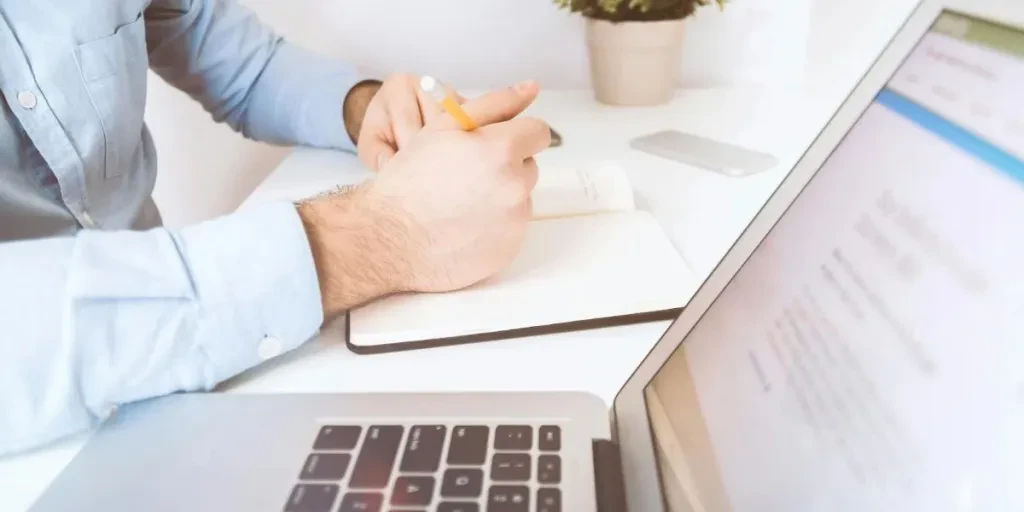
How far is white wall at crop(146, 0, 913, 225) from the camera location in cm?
105

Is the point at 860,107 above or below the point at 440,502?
above

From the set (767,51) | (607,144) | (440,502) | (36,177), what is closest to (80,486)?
(440,502)

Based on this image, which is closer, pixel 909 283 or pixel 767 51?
pixel 909 283

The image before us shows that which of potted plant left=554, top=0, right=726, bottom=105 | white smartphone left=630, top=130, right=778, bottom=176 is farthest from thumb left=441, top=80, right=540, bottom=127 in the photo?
potted plant left=554, top=0, right=726, bottom=105

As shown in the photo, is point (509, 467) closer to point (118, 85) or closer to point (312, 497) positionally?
point (312, 497)

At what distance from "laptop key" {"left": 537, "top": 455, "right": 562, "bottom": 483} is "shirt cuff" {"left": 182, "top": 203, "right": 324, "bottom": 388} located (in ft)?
0.59

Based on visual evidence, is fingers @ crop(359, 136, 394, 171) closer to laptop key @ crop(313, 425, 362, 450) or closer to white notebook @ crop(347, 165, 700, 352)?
white notebook @ crop(347, 165, 700, 352)

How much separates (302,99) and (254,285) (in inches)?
17.9

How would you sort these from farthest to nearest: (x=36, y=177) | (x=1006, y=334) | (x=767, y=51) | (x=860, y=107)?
(x=767, y=51)
(x=36, y=177)
(x=860, y=107)
(x=1006, y=334)

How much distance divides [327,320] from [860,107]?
1.05ft

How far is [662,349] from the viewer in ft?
1.18

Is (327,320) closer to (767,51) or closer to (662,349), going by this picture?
(662,349)

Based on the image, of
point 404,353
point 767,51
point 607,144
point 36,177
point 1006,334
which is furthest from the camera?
point 767,51

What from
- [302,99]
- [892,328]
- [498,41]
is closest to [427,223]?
[892,328]
